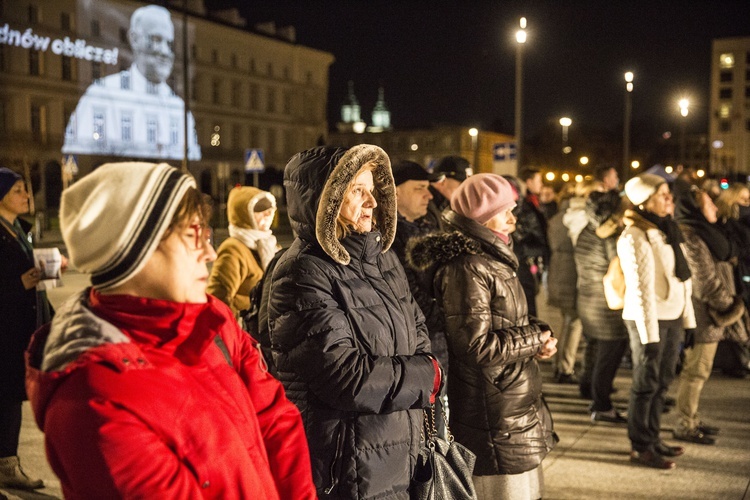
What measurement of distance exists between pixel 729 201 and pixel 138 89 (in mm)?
64450

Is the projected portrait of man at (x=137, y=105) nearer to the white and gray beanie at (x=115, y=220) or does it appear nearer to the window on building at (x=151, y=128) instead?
the window on building at (x=151, y=128)

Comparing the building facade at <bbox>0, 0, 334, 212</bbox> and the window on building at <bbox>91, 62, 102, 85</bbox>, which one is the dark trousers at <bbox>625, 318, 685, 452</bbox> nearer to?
the building facade at <bbox>0, 0, 334, 212</bbox>

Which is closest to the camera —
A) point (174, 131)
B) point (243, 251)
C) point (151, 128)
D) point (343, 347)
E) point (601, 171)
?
point (343, 347)

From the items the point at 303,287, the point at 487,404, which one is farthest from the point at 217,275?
the point at 303,287

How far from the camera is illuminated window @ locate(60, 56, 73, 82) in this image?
62.9 m

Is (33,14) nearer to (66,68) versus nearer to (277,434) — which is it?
(66,68)

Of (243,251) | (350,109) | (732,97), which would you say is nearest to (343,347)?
(243,251)

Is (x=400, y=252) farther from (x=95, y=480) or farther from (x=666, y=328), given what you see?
(x=95, y=480)

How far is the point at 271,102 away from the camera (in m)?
84.8

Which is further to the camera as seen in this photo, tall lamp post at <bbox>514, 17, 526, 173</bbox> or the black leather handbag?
tall lamp post at <bbox>514, 17, 526, 173</bbox>

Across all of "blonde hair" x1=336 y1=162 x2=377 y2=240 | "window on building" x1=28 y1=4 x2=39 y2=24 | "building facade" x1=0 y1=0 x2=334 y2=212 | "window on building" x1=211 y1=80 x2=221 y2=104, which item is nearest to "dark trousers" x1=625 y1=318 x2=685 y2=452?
"blonde hair" x1=336 y1=162 x2=377 y2=240

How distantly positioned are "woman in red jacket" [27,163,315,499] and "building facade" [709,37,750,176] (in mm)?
121162

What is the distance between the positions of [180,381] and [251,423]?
0.26m

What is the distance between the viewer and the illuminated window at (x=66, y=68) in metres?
62.9
